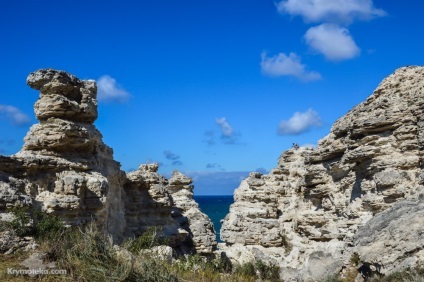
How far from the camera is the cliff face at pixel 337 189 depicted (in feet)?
58.7

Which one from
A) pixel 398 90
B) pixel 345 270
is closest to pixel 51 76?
pixel 345 270

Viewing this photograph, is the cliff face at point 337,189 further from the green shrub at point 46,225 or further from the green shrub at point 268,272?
the green shrub at point 46,225

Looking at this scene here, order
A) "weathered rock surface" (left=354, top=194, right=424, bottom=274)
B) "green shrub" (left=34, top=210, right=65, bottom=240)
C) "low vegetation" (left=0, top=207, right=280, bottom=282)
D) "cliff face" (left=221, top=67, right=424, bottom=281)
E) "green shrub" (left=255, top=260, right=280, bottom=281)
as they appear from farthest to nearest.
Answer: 1. "green shrub" (left=255, top=260, right=280, bottom=281)
2. "cliff face" (left=221, top=67, right=424, bottom=281)
3. "green shrub" (left=34, top=210, right=65, bottom=240)
4. "weathered rock surface" (left=354, top=194, right=424, bottom=274)
5. "low vegetation" (left=0, top=207, right=280, bottom=282)

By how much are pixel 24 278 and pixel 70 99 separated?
8634 millimetres

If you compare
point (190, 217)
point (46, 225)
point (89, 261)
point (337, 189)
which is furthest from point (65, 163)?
point (337, 189)

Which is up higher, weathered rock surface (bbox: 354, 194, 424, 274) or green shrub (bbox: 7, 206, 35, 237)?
green shrub (bbox: 7, 206, 35, 237)

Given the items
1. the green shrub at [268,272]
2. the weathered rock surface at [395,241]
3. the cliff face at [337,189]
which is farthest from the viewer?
the green shrub at [268,272]

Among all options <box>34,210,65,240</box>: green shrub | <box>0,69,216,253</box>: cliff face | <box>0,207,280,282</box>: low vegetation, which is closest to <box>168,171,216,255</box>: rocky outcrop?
<box>0,69,216,253</box>: cliff face

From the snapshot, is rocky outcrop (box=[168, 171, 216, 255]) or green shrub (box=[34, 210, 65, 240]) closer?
green shrub (box=[34, 210, 65, 240])

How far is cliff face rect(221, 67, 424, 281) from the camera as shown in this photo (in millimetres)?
17906

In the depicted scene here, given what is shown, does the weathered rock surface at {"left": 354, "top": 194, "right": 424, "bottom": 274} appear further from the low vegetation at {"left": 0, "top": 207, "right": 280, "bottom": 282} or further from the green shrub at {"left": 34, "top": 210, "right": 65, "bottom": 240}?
the green shrub at {"left": 34, "top": 210, "right": 65, "bottom": 240}

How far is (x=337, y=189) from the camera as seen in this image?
22.4m

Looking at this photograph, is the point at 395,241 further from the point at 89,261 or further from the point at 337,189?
the point at 337,189

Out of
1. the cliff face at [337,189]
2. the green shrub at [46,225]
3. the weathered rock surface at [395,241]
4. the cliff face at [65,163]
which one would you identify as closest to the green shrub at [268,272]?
the cliff face at [337,189]
